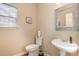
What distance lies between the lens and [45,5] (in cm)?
146

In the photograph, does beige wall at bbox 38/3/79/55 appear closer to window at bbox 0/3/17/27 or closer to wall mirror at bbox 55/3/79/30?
wall mirror at bbox 55/3/79/30

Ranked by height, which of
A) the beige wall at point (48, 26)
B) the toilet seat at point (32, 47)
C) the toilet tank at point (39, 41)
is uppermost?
the beige wall at point (48, 26)

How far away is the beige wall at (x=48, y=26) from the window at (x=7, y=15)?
291mm

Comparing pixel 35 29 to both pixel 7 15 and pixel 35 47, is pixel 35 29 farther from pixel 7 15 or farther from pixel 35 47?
pixel 7 15

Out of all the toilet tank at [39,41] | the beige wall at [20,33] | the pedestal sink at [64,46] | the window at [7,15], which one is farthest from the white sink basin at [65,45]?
the window at [7,15]

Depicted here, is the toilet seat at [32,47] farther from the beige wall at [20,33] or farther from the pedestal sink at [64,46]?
the pedestal sink at [64,46]

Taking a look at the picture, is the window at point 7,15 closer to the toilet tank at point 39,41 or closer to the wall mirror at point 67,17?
the toilet tank at point 39,41

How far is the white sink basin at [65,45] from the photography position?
4.64ft

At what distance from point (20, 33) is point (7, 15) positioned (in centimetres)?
24

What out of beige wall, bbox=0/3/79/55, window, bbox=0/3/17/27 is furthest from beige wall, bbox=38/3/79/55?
window, bbox=0/3/17/27

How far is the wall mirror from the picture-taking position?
144 centimetres

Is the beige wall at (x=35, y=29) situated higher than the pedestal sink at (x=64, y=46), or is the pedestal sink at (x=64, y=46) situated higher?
the beige wall at (x=35, y=29)

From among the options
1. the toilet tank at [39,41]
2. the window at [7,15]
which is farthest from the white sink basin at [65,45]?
the window at [7,15]

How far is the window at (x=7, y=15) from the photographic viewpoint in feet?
4.57
